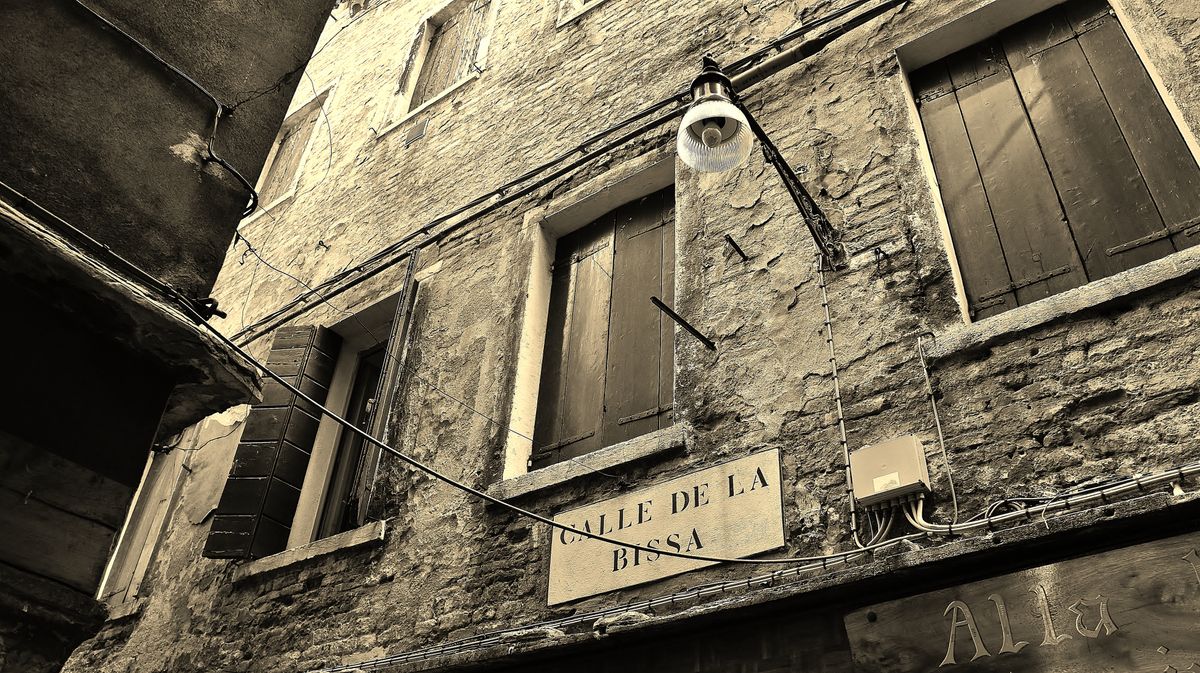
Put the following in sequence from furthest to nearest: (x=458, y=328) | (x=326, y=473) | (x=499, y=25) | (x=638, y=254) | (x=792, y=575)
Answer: (x=499, y=25), (x=326, y=473), (x=458, y=328), (x=638, y=254), (x=792, y=575)

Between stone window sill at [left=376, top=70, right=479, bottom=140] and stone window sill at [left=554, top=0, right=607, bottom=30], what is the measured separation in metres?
0.94

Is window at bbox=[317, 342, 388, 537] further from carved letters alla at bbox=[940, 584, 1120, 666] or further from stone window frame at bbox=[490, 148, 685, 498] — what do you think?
carved letters alla at bbox=[940, 584, 1120, 666]

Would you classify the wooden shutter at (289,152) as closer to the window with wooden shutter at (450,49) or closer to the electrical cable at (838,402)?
the window with wooden shutter at (450,49)

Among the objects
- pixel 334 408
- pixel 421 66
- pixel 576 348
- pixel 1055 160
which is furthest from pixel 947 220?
pixel 421 66

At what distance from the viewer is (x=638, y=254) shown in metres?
5.80

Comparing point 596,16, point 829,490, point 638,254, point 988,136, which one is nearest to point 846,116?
point 988,136

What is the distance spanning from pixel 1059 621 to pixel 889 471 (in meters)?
0.86

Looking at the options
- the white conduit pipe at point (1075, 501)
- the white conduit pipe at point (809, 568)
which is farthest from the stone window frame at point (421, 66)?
the white conduit pipe at point (1075, 501)

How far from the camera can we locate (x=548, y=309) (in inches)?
239

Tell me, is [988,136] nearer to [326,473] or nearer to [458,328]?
[458,328]

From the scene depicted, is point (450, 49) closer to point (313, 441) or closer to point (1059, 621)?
point (313, 441)

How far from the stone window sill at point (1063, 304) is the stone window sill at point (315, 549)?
3.38 metres

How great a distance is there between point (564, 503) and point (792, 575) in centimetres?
142

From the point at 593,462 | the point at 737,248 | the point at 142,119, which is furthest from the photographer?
the point at 737,248
